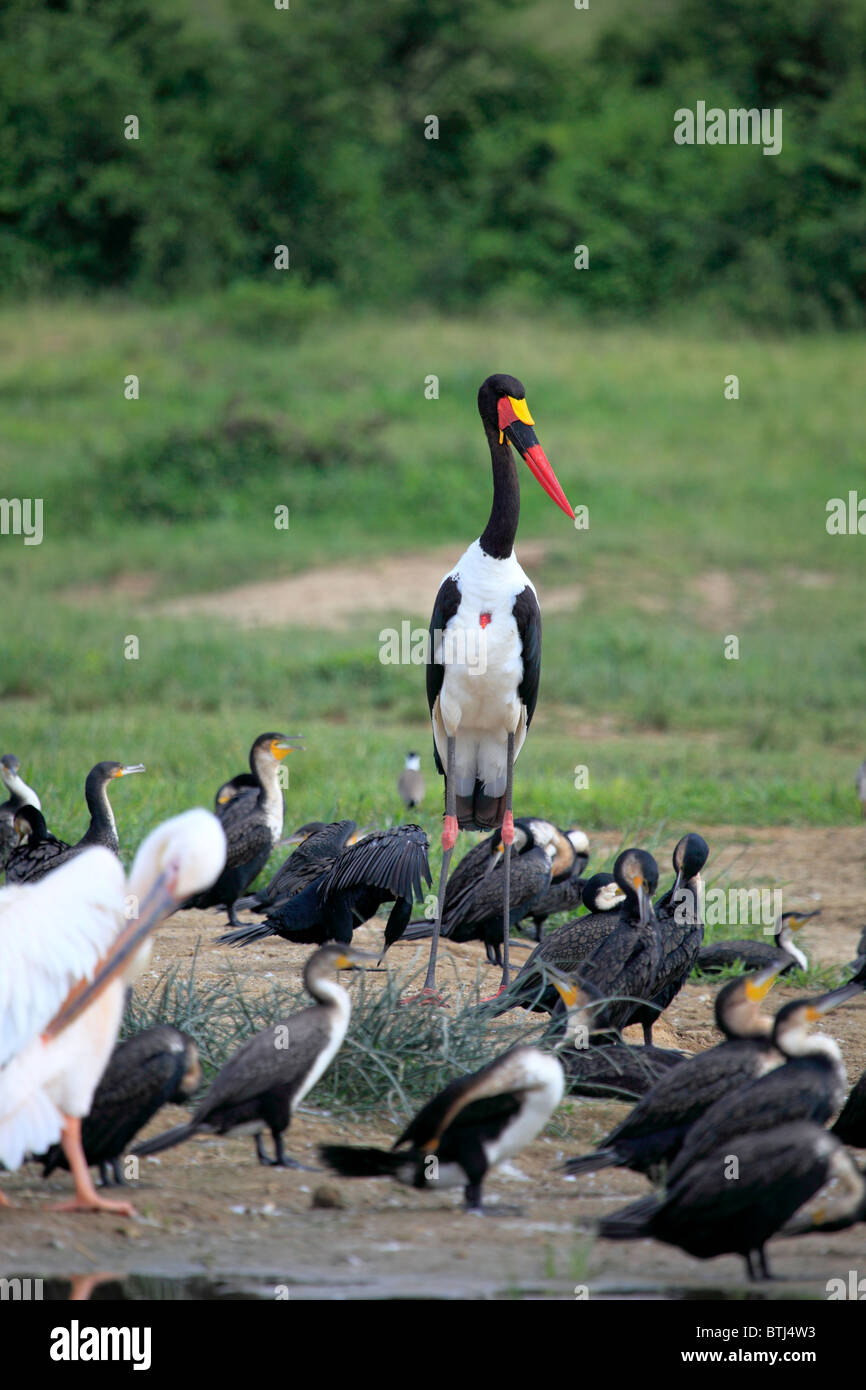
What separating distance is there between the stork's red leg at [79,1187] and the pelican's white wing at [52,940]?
0.22 metres

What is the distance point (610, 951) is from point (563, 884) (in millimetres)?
1481

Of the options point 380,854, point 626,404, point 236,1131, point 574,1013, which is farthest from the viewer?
point 626,404

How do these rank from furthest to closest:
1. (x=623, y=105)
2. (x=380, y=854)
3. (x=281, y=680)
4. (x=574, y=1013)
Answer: (x=623, y=105) < (x=281, y=680) < (x=380, y=854) < (x=574, y=1013)

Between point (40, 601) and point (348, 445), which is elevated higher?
point (348, 445)

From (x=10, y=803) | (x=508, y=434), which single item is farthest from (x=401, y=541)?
(x=508, y=434)

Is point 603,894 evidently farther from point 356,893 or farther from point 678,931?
point 356,893

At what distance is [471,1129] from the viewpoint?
4082 millimetres

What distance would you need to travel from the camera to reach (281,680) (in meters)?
11.2

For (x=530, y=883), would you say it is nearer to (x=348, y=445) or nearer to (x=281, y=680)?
(x=281, y=680)

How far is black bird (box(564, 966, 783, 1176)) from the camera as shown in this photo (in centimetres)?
421

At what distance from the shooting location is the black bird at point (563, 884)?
669 cm

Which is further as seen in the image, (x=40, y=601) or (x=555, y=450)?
(x=555, y=450)
